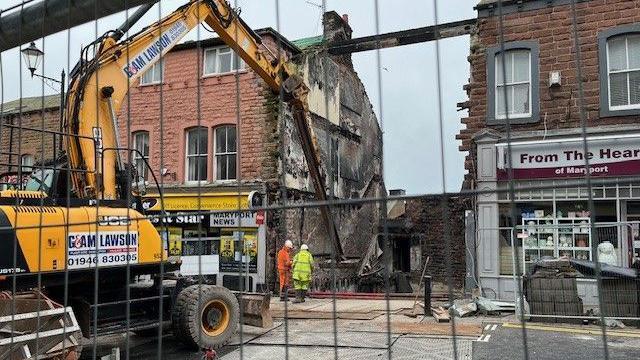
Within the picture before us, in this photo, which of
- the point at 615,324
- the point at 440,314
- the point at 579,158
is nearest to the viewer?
the point at 615,324

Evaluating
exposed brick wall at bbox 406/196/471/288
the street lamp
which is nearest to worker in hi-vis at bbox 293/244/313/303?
exposed brick wall at bbox 406/196/471/288

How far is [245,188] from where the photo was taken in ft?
51.3

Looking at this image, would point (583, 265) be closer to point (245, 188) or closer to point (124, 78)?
point (124, 78)

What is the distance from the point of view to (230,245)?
14.3 feet

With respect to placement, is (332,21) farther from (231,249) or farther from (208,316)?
(208,316)

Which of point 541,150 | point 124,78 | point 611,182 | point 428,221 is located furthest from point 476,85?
point 611,182

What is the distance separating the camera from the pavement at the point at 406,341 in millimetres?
7473

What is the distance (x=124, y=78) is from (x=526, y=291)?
726 cm

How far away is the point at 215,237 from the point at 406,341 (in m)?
5.72

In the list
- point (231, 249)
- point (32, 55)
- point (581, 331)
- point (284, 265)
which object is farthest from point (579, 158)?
point (32, 55)

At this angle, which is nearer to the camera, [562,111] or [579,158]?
[579,158]

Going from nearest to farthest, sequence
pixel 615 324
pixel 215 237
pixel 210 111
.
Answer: pixel 215 237
pixel 615 324
pixel 210 111

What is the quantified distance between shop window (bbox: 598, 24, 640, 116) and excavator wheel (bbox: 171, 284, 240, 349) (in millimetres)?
9007

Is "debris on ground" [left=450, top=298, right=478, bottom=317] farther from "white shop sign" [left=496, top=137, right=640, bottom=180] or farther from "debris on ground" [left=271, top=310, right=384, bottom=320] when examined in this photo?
"white shop sign" [left=496, top=137, right=640, bottom=180]
